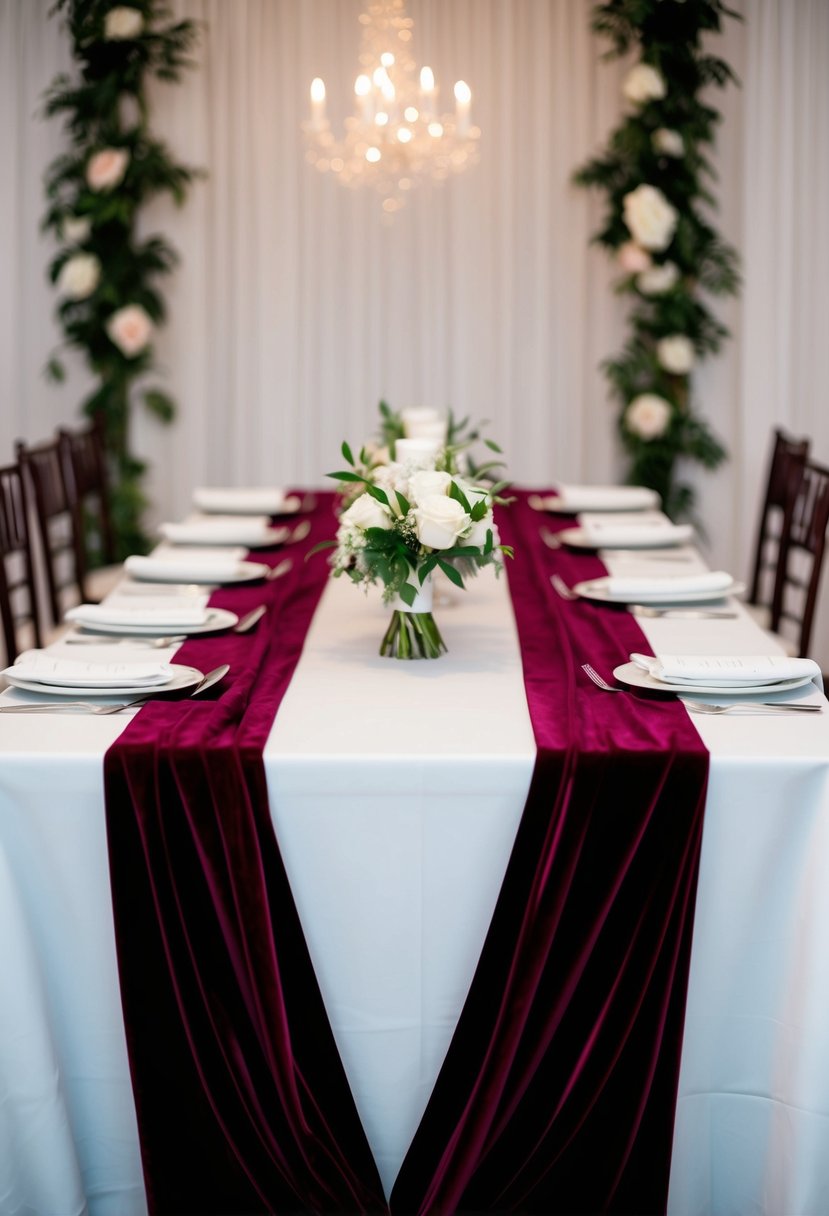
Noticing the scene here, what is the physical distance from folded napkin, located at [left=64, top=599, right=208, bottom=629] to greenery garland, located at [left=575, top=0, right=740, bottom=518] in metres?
3.19

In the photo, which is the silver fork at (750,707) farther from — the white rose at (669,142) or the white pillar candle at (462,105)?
the white rose at (669,142)

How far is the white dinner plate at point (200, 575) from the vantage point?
3053mm

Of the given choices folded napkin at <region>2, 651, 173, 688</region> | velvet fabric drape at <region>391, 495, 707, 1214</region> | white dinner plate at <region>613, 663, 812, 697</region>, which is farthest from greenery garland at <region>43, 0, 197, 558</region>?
velvet fabric drape at <region>391, 495, 707, 1214</region>

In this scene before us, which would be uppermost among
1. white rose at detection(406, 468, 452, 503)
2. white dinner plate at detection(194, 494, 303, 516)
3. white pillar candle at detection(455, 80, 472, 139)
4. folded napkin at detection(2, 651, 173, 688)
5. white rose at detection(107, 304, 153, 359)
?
white pillar candle at detection(455, 80, 472, 139)

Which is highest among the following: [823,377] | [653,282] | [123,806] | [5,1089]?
[653,282]

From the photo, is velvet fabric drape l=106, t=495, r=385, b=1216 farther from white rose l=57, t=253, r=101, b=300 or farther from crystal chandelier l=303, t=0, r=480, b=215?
white rose l=57, t=253, r=101, b=300

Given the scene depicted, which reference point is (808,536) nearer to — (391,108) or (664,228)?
(391,108)

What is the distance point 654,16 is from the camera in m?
5.14

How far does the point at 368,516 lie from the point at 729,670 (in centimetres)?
64

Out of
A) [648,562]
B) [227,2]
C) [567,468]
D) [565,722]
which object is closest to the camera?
[565,722]

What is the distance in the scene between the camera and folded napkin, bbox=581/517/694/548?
Result: 11.1ft

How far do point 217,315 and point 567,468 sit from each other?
1645mm

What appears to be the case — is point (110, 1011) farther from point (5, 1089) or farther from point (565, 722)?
point (565, 722)

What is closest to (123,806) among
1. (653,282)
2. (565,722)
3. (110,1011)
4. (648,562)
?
(110,1011)
